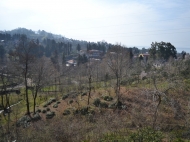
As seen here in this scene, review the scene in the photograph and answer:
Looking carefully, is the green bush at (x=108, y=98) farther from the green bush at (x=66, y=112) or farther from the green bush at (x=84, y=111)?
the green bush at (x=66, y=112)

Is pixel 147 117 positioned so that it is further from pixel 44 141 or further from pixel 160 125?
pixel 44 141

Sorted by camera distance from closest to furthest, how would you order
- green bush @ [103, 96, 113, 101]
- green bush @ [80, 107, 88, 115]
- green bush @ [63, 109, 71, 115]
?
green bush @ [80, 107, 88, 115], green bush @ [63, 109, 71, 115], green bush @ [103, 96, 113, 101]

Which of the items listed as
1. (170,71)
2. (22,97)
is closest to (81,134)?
(170,71)

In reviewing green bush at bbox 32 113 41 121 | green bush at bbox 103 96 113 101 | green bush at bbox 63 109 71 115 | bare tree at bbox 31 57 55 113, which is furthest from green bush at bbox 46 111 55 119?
green bush at bbox 103 96 113 101

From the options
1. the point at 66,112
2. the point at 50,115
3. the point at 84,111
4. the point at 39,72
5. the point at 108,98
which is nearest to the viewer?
the point at 84,111

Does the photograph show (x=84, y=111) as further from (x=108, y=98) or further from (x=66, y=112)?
(x=108, y=98)

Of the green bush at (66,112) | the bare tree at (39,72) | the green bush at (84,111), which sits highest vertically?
the bare tree at (39,72)

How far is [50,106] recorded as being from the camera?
62.0ft

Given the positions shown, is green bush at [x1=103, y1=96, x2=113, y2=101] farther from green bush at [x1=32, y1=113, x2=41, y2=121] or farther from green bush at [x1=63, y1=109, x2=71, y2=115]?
green bush at [x1=32, y1=113, x2=41, y2=121]

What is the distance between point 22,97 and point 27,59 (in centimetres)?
1298

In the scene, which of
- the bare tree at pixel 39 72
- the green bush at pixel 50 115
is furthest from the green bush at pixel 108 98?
the bare tree at pixel 39 72

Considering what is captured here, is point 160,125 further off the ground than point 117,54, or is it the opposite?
point 117,54

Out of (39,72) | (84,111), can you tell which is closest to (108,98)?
(84,111)

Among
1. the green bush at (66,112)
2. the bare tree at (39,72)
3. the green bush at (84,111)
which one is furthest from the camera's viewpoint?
the bare tree at (39,72)
